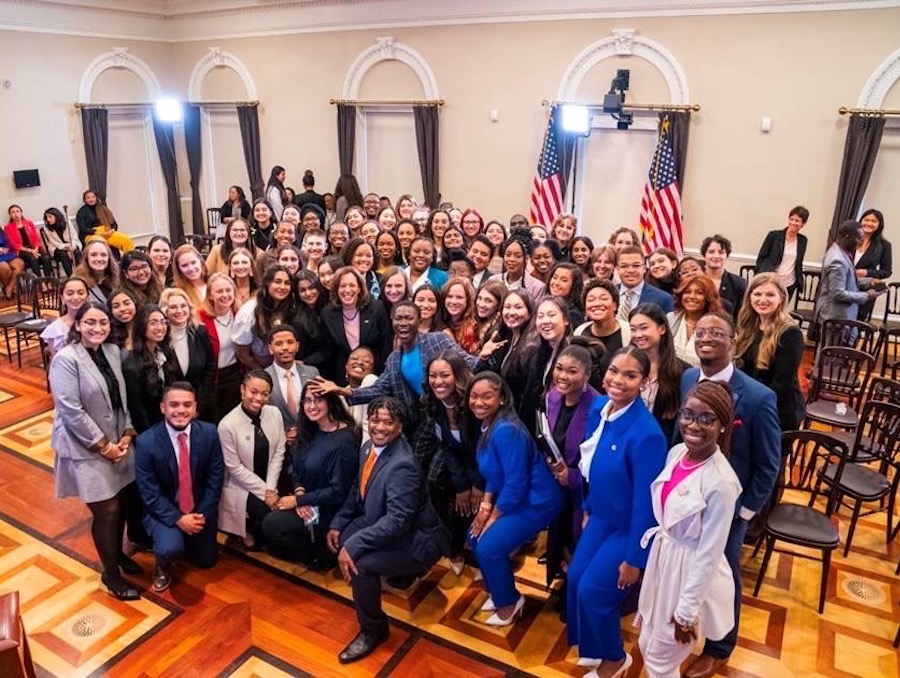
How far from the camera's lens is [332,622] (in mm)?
3283

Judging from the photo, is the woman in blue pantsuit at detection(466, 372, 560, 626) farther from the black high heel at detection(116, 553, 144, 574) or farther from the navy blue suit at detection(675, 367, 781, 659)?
the black high heel at detection(116, 553, 144, 574)

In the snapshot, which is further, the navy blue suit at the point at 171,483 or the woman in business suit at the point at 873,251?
the woman in business suit at the point at 873,251

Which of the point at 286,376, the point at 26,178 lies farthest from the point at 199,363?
the point at 26,178

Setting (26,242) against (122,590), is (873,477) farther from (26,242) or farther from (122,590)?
(26,242)

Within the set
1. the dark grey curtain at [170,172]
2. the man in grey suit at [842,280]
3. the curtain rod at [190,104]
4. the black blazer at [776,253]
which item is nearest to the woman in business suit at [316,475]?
the man in grey suit at [842,280]

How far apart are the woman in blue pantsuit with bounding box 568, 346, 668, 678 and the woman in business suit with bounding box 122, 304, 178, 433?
2247mm

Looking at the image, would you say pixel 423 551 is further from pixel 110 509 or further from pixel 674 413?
pixel 110 509

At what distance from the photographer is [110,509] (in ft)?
10.9

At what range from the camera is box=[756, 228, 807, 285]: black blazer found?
21.9 ft

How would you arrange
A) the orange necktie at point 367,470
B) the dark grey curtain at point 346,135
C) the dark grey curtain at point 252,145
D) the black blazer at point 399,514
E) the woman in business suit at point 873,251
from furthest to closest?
the dark grey curtain at point 252,145
the dark grey curtain at point 346,135
the woman in business suit at point 873,251
the orange necktie at point 367,470
the black blazer at point 399,514

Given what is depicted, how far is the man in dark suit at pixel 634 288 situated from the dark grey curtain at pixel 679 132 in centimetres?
372

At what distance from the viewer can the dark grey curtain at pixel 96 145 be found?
31.9ft

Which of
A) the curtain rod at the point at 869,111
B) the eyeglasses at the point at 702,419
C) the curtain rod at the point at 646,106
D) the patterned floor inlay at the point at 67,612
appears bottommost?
the patterned floor inlay at the point at 67,612

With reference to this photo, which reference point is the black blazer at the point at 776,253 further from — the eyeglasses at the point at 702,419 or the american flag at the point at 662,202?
the eyeglasses at the point at 702,419
